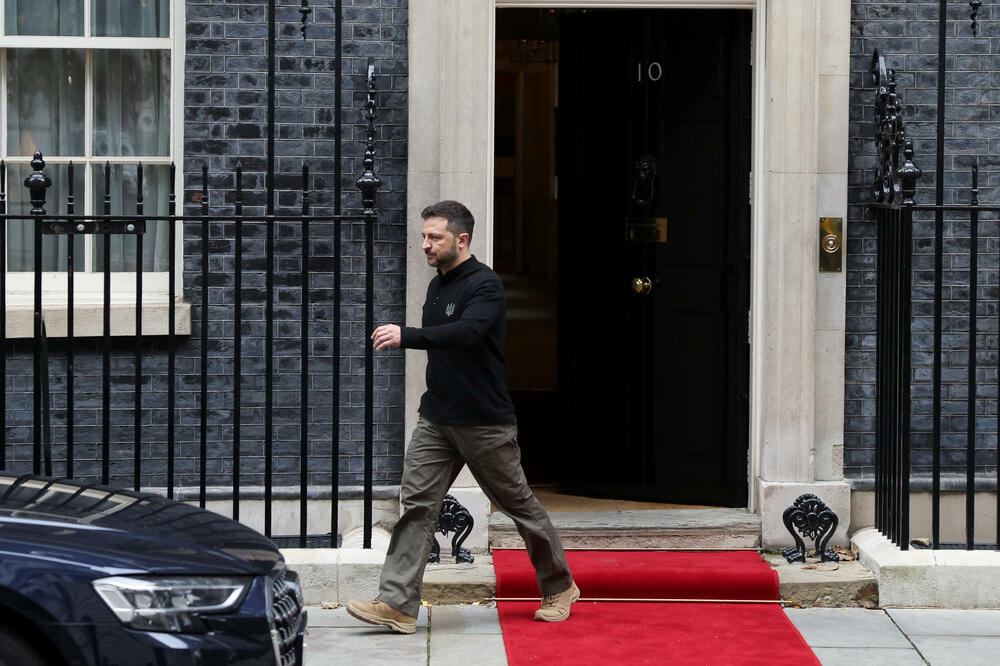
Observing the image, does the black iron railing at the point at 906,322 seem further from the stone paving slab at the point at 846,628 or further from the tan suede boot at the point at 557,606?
Result: the tan suede boot at the point at 557,606

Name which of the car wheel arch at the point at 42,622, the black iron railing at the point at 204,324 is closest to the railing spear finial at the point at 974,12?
the black iron railing at the point at 204,324

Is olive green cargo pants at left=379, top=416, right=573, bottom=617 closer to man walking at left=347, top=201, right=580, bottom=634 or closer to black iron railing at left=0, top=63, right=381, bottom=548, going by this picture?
man walking at left=347, top=201, right=580, bottom=634

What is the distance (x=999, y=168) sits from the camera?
786 centimetres

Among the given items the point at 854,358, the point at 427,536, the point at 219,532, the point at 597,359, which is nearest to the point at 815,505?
the point at 854,358

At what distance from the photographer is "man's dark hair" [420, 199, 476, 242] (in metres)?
6.51

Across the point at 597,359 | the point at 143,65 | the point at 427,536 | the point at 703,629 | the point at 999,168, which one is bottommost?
the point at 703,629

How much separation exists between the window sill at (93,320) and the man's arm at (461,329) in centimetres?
183

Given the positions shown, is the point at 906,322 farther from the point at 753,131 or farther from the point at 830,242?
the point at 753,131

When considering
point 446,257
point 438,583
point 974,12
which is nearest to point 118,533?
point 446,257

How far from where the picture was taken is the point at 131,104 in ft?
26.5

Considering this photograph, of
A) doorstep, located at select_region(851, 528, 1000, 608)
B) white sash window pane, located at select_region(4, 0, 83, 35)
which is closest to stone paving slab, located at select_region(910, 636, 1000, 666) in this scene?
doorstep, located at select_region(851, 528, 1000, 608)

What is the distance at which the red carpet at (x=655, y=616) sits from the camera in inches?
253

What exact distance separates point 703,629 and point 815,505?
1.20 m

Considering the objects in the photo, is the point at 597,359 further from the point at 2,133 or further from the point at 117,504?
the point at 117,504
